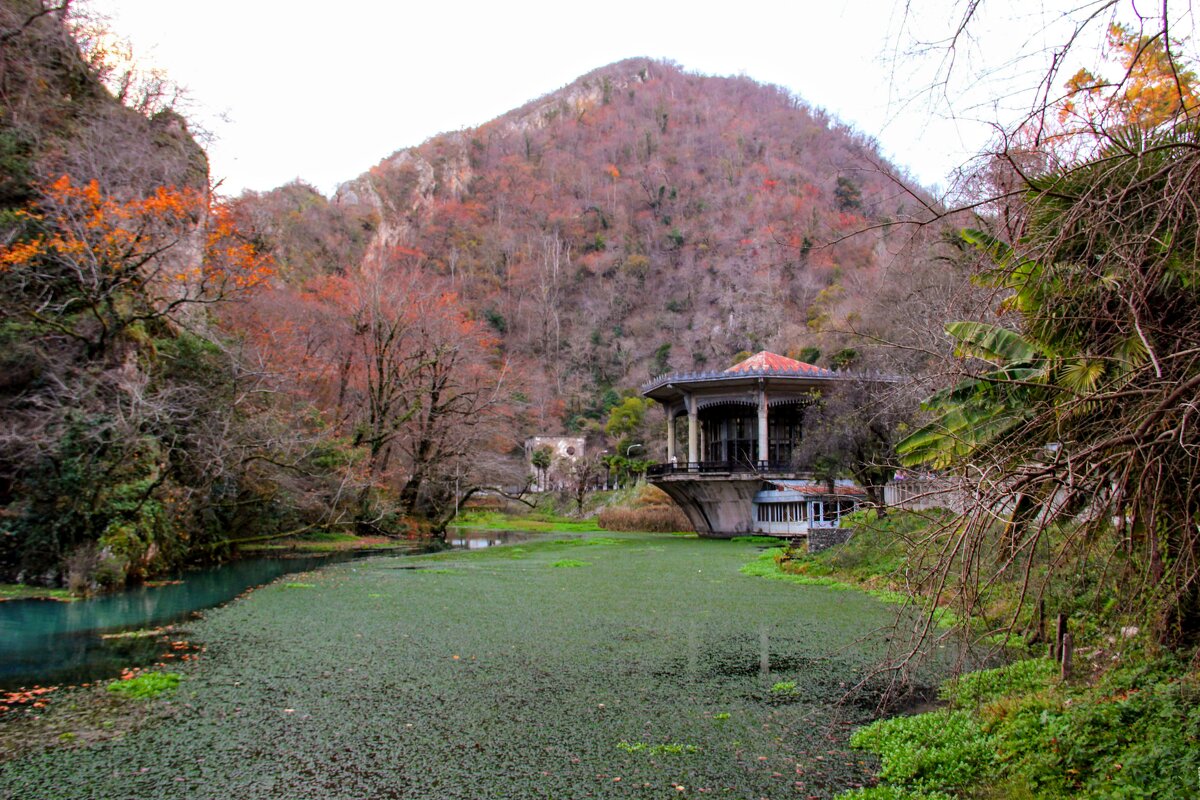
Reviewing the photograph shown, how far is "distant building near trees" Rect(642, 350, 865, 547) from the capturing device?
96.1ft

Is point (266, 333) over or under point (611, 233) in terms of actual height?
under

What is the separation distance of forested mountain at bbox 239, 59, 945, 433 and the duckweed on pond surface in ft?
84.9

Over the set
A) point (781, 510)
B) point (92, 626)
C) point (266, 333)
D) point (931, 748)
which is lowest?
point (92, 626)

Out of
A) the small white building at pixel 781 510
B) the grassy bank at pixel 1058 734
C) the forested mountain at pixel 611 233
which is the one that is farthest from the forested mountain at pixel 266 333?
the small white building at pixel 781 510

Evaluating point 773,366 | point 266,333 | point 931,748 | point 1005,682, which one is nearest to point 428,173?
point 266,333

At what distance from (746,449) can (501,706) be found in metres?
28.5

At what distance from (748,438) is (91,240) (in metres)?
25.6

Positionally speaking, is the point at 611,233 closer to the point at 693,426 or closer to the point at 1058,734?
the point at 693,426

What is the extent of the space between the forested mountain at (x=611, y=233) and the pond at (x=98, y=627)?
22.5 m

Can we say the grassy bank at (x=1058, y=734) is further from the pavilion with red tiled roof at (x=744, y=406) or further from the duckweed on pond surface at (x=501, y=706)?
the pavilion with red tiled roof at (x=744, y=406)

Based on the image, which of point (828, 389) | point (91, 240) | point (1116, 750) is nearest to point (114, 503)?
point (91, 240)

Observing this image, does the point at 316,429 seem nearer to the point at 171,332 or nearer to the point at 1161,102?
the point at 171,332

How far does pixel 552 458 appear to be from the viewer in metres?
49.2

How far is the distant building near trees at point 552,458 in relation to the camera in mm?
47312
